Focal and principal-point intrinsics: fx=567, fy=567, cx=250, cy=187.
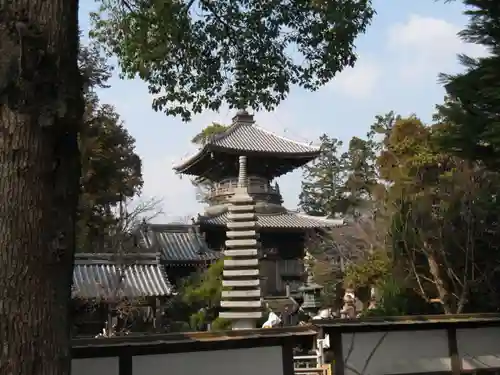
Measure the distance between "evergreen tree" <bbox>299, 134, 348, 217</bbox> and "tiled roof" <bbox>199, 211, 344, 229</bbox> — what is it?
53.3ft

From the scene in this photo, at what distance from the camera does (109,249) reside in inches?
821

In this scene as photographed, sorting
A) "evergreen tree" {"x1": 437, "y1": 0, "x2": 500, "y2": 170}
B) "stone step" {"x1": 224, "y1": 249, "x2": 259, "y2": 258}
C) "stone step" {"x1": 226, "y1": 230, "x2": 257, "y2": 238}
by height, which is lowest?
"stone step" {"x1": 224, "y1": 249, "x2": 259, "y2": 258}

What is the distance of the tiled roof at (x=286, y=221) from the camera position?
2366 cm

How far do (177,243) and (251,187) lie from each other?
13.2ft

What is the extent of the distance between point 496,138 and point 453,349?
258 centimetres

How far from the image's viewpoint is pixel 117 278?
18.9 m

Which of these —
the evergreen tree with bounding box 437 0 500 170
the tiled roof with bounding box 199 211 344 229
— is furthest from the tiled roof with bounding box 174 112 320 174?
the evergreen tree with bounding box 437 0 500 170

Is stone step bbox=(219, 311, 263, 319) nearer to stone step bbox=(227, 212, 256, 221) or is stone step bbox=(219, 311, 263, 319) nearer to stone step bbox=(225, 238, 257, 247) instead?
stone step bbox=(225, 238, 257, 247)

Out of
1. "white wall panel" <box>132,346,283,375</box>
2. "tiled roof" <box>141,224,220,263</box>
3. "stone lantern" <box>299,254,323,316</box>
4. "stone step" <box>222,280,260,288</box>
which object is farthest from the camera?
"tiled roof" <box>141,224,220,263</box>

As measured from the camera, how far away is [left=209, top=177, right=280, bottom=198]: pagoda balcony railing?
24672 millimetres

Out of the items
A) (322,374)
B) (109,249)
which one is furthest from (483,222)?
(109,249)

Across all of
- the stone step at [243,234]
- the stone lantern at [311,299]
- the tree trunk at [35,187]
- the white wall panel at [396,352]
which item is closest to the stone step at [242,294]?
the stone step at [243,234]

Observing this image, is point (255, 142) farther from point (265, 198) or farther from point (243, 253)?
point (243, 253)

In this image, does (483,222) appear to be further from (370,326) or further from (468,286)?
(370,326)
